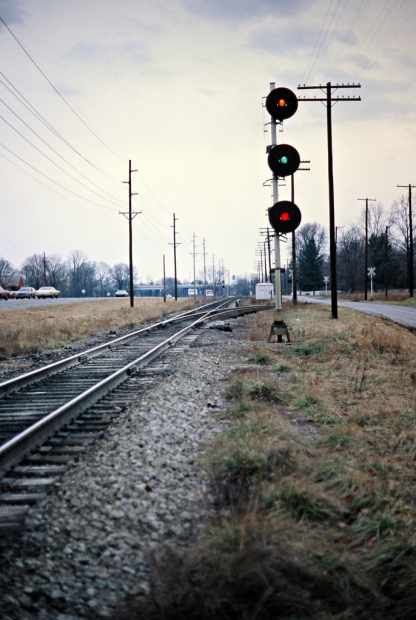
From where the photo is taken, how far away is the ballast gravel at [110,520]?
313 centimetres

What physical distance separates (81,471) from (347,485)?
242 cm

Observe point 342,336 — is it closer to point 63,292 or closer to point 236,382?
point 236,382

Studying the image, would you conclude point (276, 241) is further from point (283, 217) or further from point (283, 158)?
point (283, 158)

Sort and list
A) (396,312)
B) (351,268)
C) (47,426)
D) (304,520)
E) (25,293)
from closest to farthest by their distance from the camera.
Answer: (304,520)
(47,426)
(396,312)
(25,293)
(351,268)

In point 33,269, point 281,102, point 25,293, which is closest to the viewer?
point 281,102

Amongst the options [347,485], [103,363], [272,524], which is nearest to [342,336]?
[103,363]

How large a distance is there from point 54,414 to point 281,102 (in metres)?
9.84

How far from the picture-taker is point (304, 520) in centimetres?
390

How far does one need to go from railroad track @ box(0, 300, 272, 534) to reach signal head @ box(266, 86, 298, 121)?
6.61 m

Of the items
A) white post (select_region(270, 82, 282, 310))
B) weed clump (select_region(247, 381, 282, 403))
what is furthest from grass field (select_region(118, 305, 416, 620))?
white post (select_region(270, 82, 282, 310))

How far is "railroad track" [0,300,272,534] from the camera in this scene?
190 inches

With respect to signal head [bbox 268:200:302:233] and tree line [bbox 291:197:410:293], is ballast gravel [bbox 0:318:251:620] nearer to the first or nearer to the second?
signal head [bbox 268:200:302:233]

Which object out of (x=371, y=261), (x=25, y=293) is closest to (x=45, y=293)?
(x=25, y=293)

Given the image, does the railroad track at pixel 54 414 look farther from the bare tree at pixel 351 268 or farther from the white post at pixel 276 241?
the bare tree at pixel 351 268
